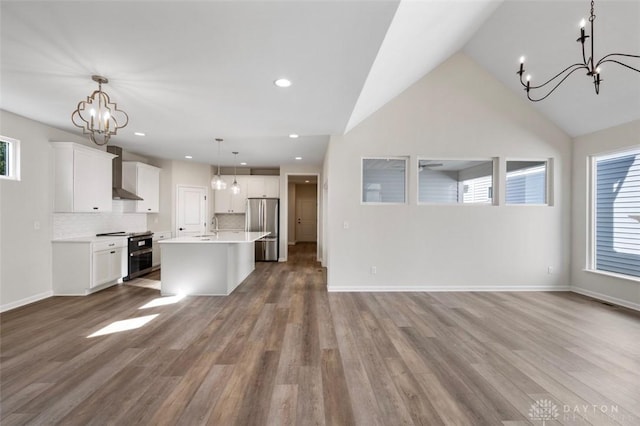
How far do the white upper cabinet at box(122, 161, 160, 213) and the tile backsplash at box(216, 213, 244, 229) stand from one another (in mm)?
1742

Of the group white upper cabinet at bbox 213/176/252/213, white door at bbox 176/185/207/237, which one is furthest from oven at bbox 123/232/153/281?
white upper cabinet at bbox 213/176/252/213

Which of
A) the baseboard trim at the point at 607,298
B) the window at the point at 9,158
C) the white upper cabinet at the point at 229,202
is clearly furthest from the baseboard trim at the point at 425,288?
the window at the point at 9,158

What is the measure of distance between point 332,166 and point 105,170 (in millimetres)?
3999

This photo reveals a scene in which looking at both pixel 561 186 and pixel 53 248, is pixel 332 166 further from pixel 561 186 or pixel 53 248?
pixel 53 248

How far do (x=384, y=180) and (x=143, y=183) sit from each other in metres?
5.05

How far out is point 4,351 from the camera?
248cm

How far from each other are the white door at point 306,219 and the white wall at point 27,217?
8065mm

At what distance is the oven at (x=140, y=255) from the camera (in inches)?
200

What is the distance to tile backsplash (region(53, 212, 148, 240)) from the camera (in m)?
4.27

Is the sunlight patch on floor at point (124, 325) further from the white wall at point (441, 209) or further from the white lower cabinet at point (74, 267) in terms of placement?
the white wall at point (441, 209)

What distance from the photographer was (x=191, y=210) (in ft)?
22.6

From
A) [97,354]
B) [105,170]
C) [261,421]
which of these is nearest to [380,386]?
[261,421]

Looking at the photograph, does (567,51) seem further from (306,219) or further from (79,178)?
(306,219)

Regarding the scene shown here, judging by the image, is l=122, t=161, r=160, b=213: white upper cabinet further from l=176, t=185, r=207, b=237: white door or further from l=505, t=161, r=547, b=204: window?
l=505, t=161, r=547, b=204: window
